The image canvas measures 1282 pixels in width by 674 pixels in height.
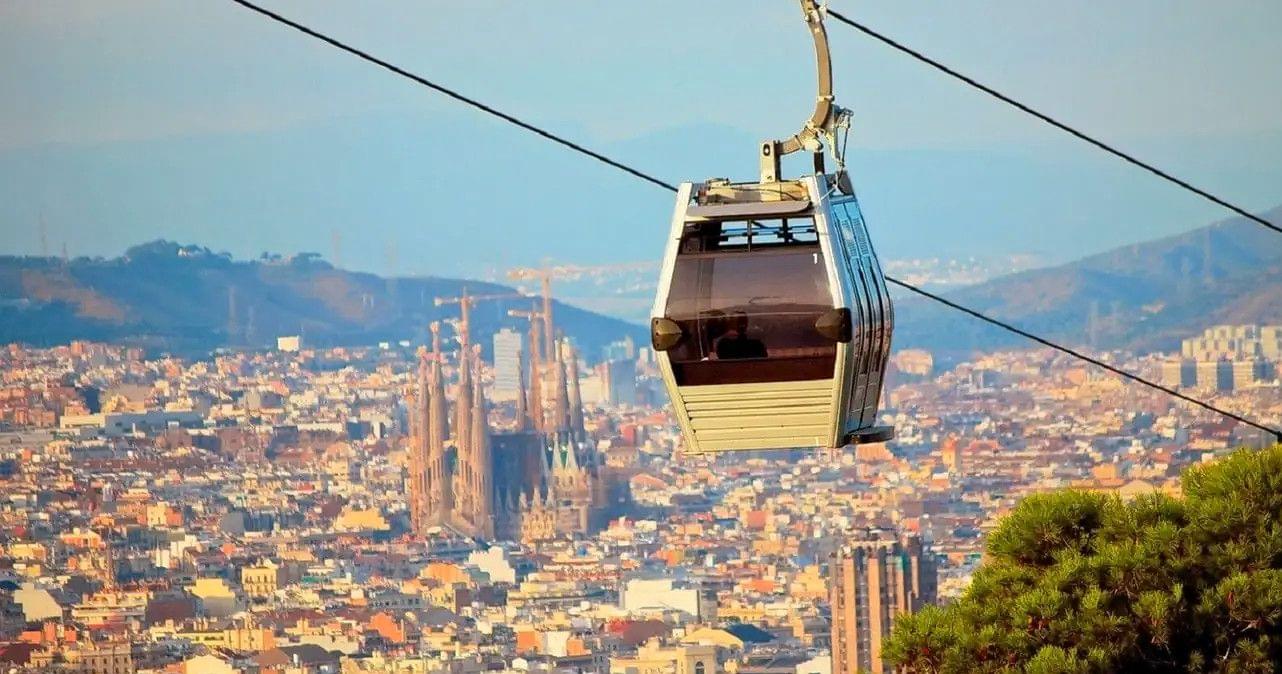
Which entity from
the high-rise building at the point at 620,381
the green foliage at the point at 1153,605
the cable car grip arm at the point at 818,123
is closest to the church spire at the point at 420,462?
the high-rise building at the point at 620,381

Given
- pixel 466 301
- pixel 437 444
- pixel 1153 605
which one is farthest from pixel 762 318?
pixel 466 301

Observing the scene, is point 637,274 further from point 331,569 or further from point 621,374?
point 331,569

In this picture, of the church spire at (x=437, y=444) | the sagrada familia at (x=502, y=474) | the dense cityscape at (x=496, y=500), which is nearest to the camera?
the dense cityscape at (x=496, y=500)

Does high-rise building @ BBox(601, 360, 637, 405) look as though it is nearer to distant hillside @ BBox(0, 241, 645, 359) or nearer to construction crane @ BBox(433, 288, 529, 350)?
distant hillside @ BBox(0, 241, 645, 359)

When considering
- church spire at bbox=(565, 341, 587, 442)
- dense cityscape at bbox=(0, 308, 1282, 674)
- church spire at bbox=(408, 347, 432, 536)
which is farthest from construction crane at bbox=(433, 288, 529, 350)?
church spire at bbox=(408, 347, 432, 536)

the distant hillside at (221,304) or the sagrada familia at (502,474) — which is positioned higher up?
the distant hillside at (221,304)

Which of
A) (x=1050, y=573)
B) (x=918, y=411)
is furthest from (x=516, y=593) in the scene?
(x=1050, y=573)

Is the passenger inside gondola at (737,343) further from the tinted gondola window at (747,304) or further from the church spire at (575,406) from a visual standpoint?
the church spire at (575,406)
